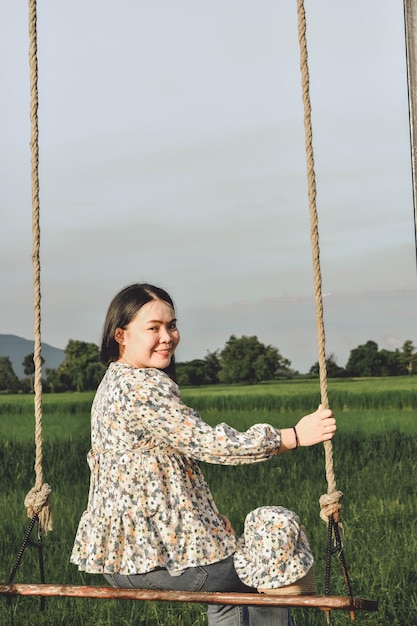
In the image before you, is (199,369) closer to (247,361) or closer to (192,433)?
(247,361)

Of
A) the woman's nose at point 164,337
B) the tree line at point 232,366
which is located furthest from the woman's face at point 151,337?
the tree line at point 232,366

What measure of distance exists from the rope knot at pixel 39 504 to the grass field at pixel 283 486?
1.58 m

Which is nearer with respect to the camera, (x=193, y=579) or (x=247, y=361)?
(x=193, y=579)

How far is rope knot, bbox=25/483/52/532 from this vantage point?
249cm

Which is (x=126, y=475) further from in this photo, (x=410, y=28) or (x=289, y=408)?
(x=289, y=408)

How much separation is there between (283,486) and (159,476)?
3830 millimetres

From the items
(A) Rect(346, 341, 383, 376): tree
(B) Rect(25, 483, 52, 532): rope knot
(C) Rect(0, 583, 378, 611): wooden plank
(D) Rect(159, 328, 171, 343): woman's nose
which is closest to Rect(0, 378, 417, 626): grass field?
(A) Rect(346, 341, 383, 376): tree

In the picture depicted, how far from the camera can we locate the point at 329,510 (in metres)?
2.27

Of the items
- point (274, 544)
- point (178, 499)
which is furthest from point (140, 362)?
point (274, 544)

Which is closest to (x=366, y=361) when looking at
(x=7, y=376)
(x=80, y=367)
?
(x=80, y=367)

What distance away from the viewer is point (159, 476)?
88.9 inches

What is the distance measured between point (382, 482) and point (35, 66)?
4.27 meters

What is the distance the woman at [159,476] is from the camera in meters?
2.22

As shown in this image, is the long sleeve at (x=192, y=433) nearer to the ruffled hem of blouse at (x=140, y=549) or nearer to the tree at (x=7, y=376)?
the ruffled hem of blouse at (x=140, y=549)
